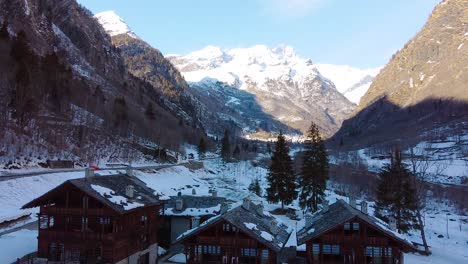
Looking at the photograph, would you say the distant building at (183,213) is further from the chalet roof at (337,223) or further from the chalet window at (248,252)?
the chalet roof at (337,223)

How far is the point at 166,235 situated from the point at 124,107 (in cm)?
10628

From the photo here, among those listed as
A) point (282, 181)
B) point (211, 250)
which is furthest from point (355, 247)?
point (282, 181)

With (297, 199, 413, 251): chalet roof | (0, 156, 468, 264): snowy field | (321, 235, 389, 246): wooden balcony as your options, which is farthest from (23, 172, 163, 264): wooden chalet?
(321, 235, 389, 246): wooden balcony

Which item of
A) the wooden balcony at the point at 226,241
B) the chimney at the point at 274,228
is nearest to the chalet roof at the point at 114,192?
the wooden balcony at the point at 226,241

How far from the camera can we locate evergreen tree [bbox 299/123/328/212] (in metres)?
77.1

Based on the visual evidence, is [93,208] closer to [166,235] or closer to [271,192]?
[166,235]

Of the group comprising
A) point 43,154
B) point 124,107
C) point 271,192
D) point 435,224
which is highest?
point 124,107

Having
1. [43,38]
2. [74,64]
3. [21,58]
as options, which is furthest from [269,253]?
[74,64]

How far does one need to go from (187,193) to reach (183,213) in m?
30.5

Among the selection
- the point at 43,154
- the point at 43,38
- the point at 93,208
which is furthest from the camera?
the point at 43,38

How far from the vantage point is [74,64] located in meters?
168

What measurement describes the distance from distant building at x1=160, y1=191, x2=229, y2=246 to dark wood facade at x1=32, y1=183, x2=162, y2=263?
10.1m

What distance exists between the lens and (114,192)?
41562mm

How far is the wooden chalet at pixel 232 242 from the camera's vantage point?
38.1m
